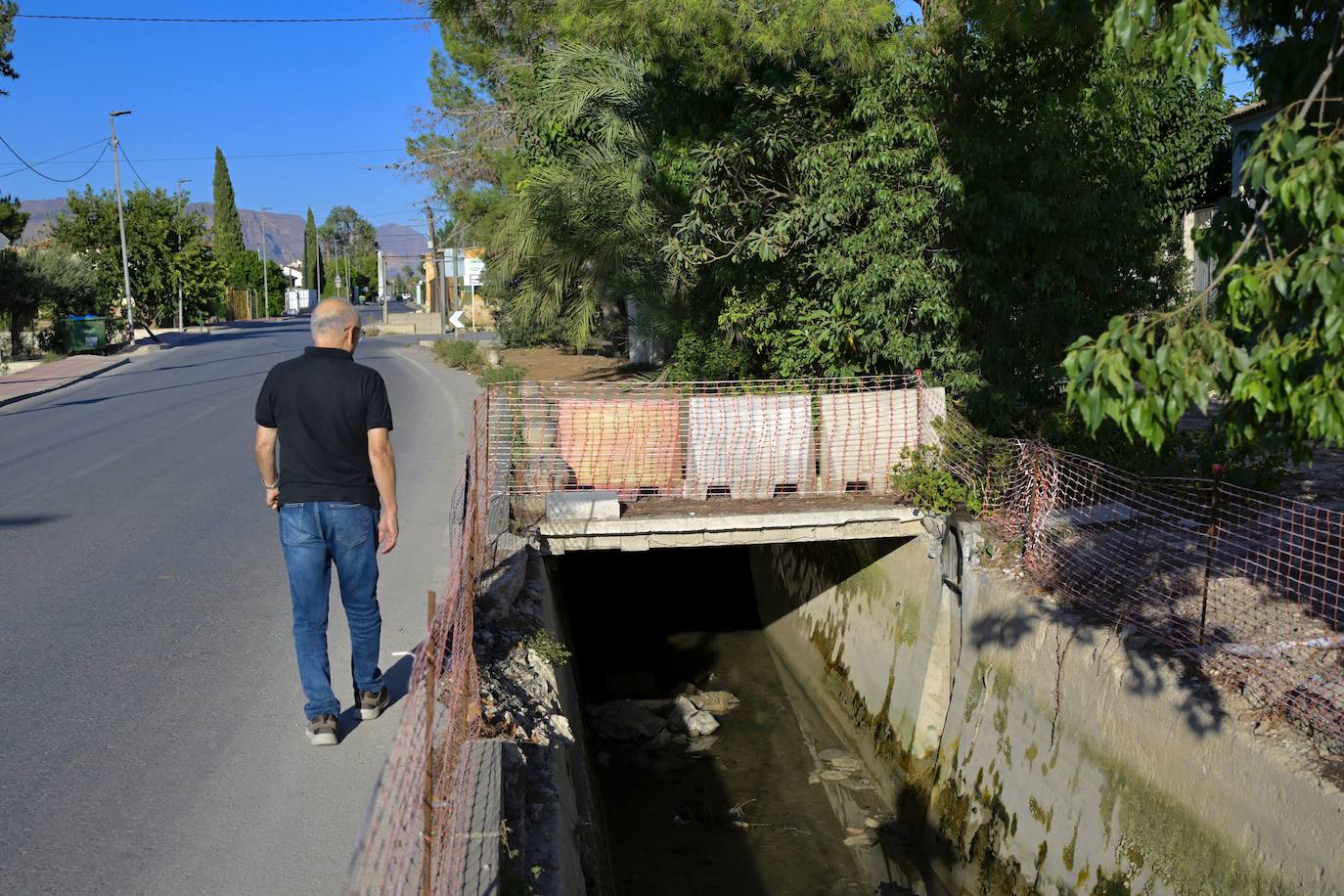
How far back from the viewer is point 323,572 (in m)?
5.22

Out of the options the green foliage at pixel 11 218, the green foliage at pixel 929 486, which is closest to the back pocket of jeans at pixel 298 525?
the green foliage at pixel 929 486

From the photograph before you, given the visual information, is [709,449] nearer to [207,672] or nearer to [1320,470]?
[207,672]

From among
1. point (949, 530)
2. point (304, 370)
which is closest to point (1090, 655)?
point (949, 530)

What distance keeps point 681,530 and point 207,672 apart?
4.28 meters

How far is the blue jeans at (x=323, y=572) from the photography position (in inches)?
202

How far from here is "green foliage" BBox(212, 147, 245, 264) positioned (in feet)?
293

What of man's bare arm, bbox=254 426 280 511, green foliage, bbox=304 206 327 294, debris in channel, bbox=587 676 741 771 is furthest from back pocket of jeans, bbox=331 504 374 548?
green foliage, bbox=304 206 327 294

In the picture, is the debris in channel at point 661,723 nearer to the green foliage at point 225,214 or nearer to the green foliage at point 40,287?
the green foliage at point 40,287

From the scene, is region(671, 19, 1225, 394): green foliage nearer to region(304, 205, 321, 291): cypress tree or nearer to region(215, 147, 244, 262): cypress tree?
region(215, 147, 244, 262): cypress tree

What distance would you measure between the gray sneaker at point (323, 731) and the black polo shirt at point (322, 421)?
105cm

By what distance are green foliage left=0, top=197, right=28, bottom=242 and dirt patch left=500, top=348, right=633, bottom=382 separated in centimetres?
1969

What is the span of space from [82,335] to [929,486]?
3413 centimetres

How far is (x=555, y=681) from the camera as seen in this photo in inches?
268

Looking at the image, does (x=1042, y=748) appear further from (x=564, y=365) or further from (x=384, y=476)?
(x=564, y=365)
